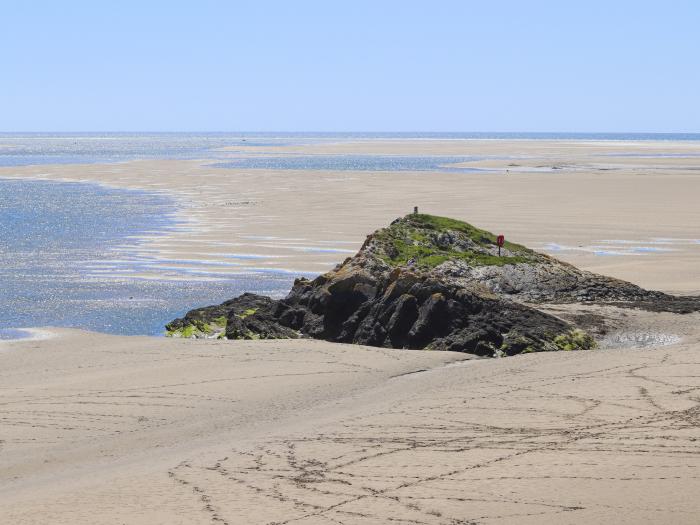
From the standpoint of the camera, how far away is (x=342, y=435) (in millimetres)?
13680

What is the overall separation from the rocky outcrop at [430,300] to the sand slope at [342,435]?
3.95ft

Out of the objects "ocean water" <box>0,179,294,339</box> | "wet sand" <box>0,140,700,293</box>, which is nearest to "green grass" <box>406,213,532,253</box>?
"wet sand" <box>0,140,700,293</box>

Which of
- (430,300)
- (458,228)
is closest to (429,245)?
(458,228)

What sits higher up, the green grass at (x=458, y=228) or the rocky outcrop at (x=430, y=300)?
the green grass at (x=458, y=228)

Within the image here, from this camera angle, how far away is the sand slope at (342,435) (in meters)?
10.5

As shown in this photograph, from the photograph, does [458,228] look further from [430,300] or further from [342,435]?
[342,435]

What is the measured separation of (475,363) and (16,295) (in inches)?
576

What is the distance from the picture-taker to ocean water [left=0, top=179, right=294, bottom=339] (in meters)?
24.5

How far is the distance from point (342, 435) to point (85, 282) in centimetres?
1803

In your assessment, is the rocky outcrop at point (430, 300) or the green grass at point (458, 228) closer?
the rocky outcrop at point (430, 300)

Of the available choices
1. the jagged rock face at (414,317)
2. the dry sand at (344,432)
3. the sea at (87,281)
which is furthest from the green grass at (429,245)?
the dry sand at (344,432)

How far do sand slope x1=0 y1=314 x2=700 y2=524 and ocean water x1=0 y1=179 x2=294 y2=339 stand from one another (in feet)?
12.8

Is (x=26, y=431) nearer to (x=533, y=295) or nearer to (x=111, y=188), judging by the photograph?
(x=533, y=295)

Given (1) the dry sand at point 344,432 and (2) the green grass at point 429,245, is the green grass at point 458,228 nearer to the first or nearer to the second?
(2) the green grass at point 429,245
